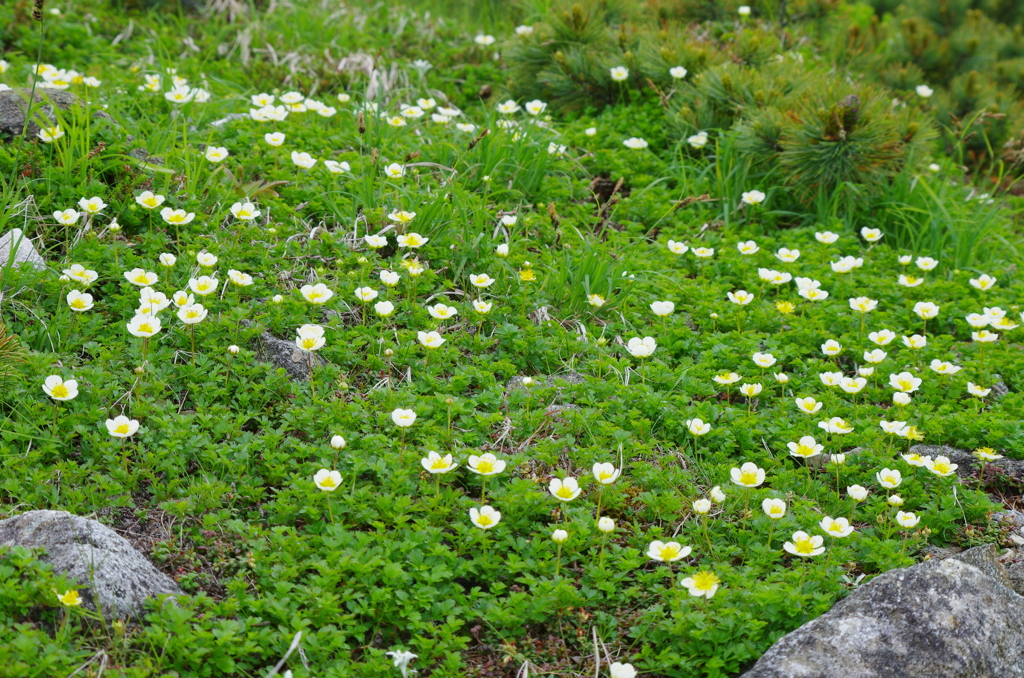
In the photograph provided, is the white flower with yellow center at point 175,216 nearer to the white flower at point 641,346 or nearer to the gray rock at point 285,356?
the gray rock at point 285,356

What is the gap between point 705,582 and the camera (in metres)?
2.72

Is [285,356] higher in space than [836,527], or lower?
lower

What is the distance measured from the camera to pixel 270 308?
3.78 meters

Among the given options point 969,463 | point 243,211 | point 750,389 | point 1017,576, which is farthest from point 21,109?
point 1017,576

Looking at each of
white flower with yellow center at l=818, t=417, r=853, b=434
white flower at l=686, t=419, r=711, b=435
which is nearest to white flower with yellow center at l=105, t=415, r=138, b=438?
white flower at l=686, t=419, r=711, b=435

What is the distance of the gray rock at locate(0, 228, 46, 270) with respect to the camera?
3.68 metres

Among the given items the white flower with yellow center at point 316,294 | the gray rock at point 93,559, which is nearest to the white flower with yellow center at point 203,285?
the white flower with yellow center at point 316,294

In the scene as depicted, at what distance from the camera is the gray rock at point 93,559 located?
2533mm

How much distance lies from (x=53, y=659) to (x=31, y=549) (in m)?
0.39

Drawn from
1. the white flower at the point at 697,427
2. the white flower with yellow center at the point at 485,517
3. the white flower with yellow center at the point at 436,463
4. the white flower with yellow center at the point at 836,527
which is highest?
the white flower with yellow center at the point at 836,527

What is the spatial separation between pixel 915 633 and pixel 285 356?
2.47 meters

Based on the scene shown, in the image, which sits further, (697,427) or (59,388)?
(697,427)

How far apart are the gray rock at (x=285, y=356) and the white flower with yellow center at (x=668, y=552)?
158cm

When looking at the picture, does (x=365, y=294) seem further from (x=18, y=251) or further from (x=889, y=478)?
(x=889, y=478)
